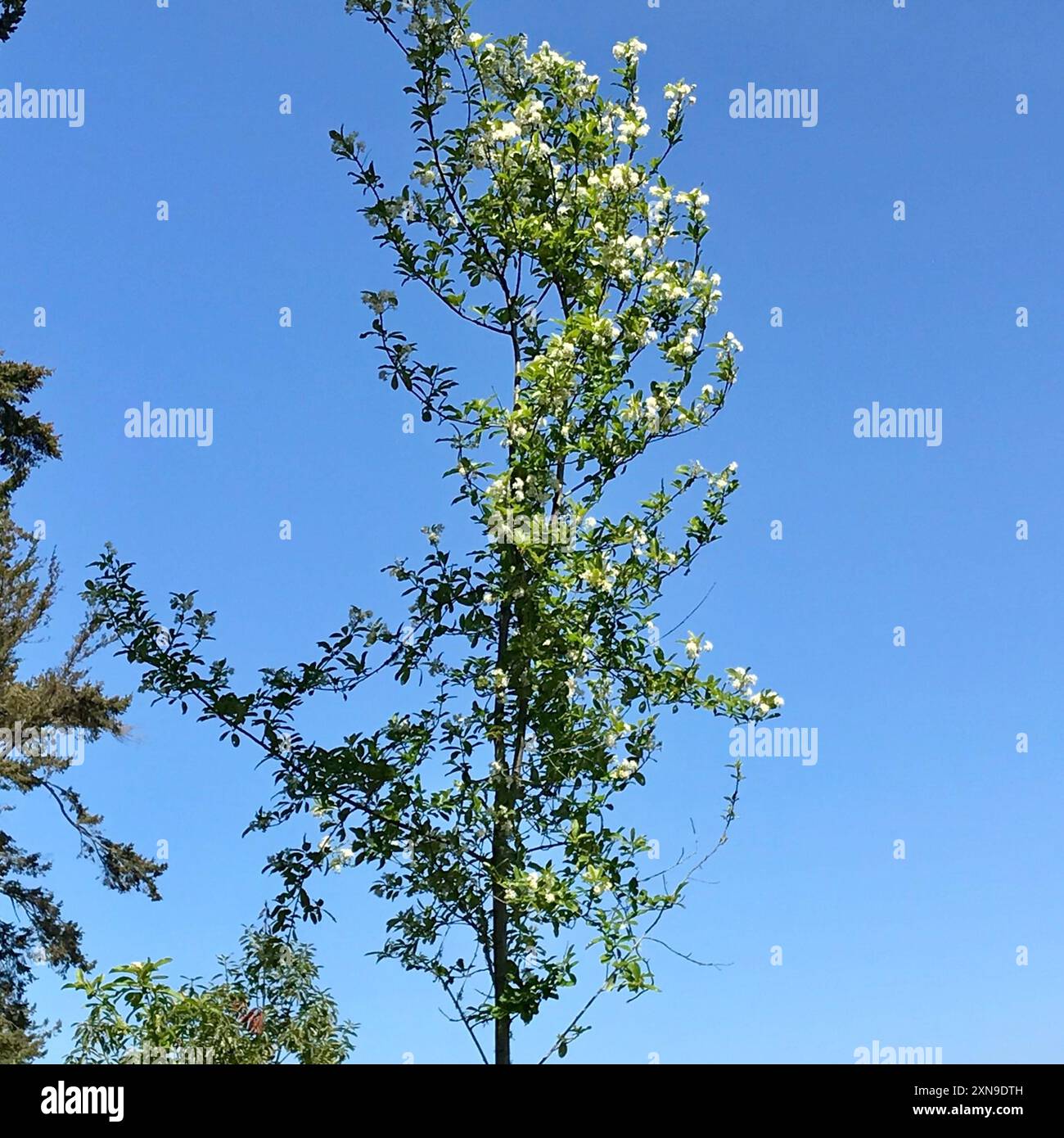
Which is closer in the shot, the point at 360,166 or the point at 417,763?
the point at 417,763

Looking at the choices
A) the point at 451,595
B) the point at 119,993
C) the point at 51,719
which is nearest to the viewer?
the point at 119,993

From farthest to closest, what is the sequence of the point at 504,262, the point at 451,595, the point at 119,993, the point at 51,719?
1. the point at 51,719
2. the point at 504,262
3. the point at 451,595
4. the point at 119,993

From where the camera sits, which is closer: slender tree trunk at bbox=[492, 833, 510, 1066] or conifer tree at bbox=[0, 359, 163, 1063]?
slender tree trunk at bbox=[492, 833, 510, 1066]

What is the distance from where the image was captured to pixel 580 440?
5.90 metres

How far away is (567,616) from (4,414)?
13.2 m

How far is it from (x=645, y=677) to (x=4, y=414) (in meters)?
13.4

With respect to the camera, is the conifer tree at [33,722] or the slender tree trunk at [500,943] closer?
the slender tree trunk at [500,943]

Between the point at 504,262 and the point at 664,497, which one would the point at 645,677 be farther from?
the point at 504,262

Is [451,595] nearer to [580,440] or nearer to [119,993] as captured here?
[580,440]

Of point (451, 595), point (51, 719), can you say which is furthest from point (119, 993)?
point (51, 719)

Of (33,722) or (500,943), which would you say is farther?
(33,722)

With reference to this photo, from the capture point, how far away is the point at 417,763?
18.4 feet
